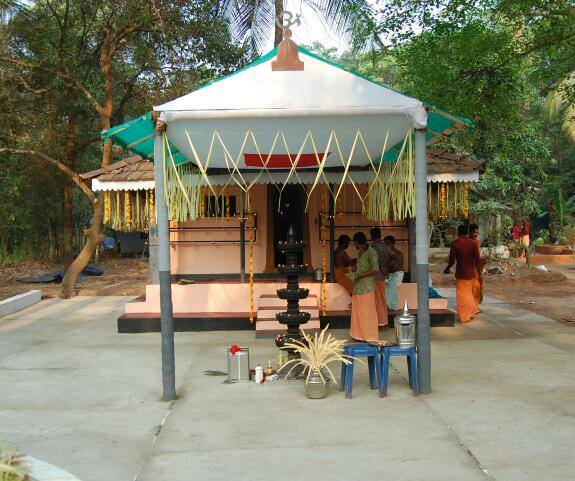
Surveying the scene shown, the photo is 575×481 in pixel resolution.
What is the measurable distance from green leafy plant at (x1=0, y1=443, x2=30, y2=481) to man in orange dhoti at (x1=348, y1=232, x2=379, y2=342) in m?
6.14

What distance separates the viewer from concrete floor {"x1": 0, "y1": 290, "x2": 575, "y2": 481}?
4.88 metres

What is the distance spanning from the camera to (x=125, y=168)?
11.8 meters

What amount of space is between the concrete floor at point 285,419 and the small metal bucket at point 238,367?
0.18 metres

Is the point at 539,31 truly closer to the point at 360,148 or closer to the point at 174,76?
the point at 360,148

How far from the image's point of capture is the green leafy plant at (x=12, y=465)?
10.00 feet

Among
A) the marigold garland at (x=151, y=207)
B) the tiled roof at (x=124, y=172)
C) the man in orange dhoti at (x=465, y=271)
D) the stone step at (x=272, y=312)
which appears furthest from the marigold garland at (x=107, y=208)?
the man in orange dhoti at (x=465, y=271)

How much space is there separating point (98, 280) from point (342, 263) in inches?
463

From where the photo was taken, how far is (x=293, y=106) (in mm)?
6664

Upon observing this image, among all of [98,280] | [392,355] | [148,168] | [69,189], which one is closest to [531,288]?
[148,168]

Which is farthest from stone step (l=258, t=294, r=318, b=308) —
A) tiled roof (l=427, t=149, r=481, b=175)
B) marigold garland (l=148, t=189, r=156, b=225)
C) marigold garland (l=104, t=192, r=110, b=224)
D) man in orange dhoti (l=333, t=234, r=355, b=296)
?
marigold garland (l=104, t=192, r=110, b=224)

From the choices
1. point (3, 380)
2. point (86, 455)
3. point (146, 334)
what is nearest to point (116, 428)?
point (86, 455)

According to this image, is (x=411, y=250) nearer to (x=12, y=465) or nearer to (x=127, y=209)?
(x=127, y=209)

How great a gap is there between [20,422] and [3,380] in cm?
193

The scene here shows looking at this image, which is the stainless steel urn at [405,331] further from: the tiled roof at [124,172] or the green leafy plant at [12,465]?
the tiled roof at [124,172]
